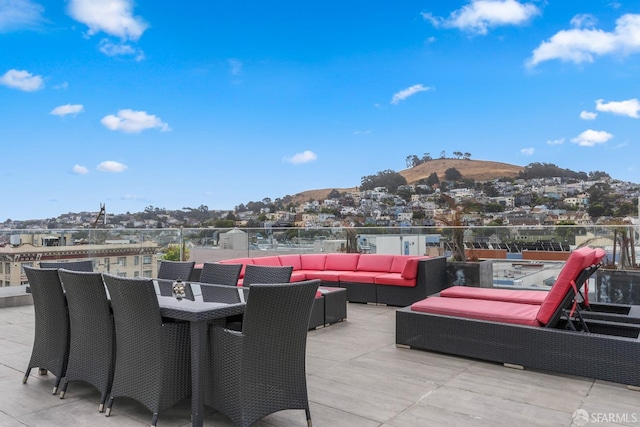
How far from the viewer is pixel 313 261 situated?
786 cm

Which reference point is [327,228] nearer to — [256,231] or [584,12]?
[256,231]

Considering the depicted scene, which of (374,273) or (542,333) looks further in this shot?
(374,273)

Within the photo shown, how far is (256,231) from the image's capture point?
30.3ft

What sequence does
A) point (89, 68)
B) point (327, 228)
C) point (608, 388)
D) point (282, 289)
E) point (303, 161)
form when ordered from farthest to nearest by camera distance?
point (303, 161) < point (89, 68) < point (327, 228) < point (608, 388) < point (282, 289)

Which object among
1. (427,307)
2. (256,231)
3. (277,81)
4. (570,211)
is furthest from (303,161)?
(427,307)

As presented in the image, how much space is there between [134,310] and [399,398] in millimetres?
1770

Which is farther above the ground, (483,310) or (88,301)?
(88,301)

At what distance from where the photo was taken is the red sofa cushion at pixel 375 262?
→ 725cm

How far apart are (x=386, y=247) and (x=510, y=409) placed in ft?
16.7

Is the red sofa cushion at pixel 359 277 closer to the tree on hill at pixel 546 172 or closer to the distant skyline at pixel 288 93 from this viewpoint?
the distant skyline at pixel 288 93

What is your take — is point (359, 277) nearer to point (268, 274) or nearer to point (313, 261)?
point (313, 261)

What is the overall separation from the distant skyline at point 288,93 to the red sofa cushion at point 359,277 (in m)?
9.15

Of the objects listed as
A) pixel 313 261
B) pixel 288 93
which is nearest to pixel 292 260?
pixel 313 261

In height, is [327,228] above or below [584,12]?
below
